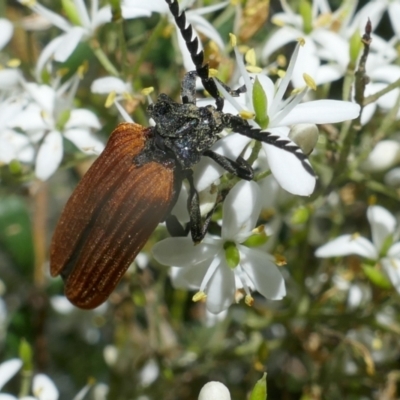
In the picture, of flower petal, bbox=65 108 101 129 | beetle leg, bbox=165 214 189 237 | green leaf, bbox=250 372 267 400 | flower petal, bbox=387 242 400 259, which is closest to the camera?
green leaf, bbox=250 372 267 400

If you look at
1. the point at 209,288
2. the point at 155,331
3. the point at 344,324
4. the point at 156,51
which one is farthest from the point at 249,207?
the point at 156,51

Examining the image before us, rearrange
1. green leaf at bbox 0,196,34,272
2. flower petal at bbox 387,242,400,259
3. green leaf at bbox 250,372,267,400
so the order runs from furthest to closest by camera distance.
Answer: green leaf at bbox 0,196,34,272, flower petal at bbox 387,242,400,259, green leaf at bbox 250,372,267,400

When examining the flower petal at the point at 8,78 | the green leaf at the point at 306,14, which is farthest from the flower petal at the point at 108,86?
the green leaf at the point at 306,14

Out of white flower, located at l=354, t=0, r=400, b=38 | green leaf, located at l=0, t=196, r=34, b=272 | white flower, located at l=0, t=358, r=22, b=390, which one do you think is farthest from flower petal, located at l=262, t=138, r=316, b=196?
green leaf, located at l=0, t=196, r=34, b=272

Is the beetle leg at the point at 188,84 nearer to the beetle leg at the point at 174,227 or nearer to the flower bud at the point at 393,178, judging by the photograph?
the beetle leg at the point at 174,227

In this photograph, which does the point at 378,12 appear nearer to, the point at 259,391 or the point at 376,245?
the point at 376,245

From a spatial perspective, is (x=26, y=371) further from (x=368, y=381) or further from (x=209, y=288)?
(x=368, y=381)

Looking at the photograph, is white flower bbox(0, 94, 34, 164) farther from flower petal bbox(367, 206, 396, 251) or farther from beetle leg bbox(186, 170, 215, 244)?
flower petal bbox(367, 206, 396, 251)
